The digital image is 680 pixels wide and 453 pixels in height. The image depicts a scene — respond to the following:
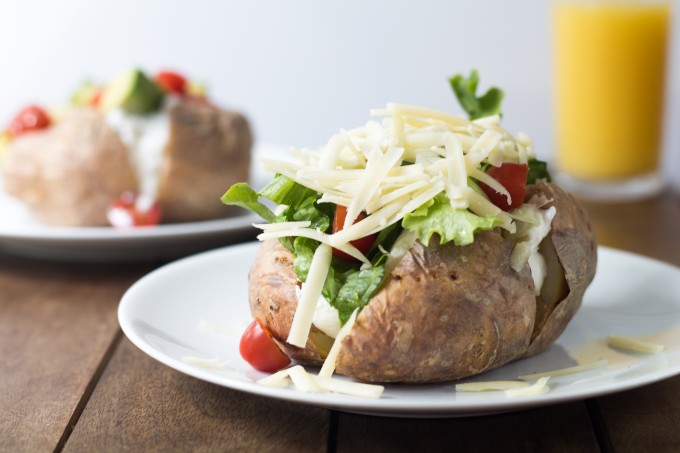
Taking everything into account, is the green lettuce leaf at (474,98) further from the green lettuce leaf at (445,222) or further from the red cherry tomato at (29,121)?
the red cherry tomato at (29,121)

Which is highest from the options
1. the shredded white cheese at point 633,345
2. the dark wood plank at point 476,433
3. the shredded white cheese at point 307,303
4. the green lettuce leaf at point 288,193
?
the green lettuce leaf at point 288,193

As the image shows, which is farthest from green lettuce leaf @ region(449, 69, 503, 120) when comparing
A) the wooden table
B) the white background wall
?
the white background wall

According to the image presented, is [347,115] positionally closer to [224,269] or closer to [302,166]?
[224,269]

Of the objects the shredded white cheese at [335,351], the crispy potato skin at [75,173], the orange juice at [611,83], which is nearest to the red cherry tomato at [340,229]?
the shredded white cheese at [335,351]

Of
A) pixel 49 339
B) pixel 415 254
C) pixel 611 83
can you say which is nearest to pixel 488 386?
pixel 415 254

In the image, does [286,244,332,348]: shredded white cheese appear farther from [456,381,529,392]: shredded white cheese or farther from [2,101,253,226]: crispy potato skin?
[2,101,253,226]: crispy potato skin

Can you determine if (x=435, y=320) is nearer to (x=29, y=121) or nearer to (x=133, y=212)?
(x=133, y=212)
